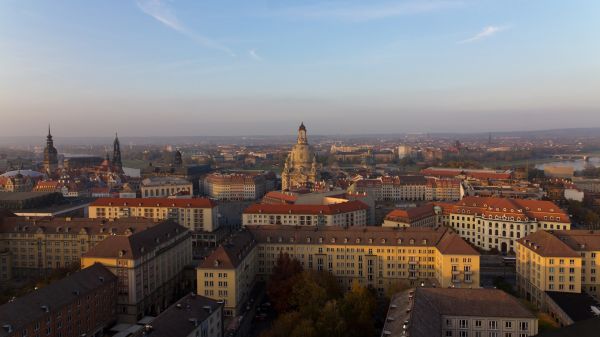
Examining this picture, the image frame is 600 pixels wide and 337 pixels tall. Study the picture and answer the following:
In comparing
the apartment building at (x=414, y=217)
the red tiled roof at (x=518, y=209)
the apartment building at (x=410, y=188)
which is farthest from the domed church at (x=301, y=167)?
the red tiled roof at (x=518, y=209)

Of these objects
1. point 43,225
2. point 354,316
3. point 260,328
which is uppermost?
point 43,225

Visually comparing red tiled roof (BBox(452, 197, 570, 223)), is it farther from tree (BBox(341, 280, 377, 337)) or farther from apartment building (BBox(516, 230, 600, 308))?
tree (BBox(341, 280, 377, 337))

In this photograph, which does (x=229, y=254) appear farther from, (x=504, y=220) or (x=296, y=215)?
(x=504, y=220)

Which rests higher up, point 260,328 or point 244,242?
point 244,242

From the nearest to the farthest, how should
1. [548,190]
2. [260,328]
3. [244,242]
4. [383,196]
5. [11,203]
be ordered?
[260,328]
[244,242]
[11,203]
[548,190]
[383,196]

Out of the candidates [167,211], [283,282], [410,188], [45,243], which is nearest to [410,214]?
[283,282]

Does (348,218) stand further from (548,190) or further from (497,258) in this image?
(548,190)

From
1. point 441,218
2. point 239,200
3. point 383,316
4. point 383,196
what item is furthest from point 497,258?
point 239,200
